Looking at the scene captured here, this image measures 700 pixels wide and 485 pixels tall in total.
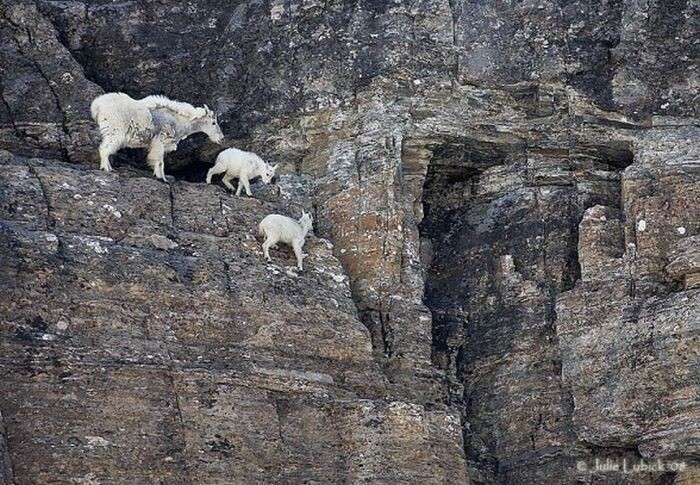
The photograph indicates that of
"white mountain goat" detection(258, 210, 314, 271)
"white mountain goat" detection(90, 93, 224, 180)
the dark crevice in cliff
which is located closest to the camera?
"white mountain goat" detection(258, 210, 314, 271)

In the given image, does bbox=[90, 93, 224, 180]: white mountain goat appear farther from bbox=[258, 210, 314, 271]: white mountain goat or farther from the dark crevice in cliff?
the dark crevice in cliff

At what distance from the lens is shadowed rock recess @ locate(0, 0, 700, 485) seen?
4106cm

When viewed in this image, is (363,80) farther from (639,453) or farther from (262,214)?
(639,453)

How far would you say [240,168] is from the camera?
152 ft

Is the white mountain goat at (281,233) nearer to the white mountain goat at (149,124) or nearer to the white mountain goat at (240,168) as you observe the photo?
the white mountain goat at (240,168)

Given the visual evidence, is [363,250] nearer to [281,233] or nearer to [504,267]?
[281,233]

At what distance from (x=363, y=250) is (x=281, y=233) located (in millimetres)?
2236

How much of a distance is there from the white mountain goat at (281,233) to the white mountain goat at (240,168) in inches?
68.9

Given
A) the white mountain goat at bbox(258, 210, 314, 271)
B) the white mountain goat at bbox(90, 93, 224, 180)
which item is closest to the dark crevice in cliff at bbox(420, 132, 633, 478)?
the white mountain goat at bbox(258, 210, 314, 271)

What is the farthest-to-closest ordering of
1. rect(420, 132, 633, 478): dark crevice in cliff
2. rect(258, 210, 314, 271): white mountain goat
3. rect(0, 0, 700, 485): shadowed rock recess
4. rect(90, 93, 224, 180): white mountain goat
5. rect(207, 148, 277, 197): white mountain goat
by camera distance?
rect(207, 148, 277, 197): white mountain goat → rect(420, 132, 633, 478): dark crevice in cliff → rect(90, 93, 224, 180): white mountain goat → rect(258, 210, 314, 271): white mountain goat → rect(0, 0, 700, 485): shadowed rock recess

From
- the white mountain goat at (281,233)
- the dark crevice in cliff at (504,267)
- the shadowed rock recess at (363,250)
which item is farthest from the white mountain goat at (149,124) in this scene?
the dark crevice in cliff at (504,267)

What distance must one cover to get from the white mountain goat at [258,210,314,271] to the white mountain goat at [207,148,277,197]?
68.9 inches

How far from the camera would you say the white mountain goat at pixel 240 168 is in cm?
4644

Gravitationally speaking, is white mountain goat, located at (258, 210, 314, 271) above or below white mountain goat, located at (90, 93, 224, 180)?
below
